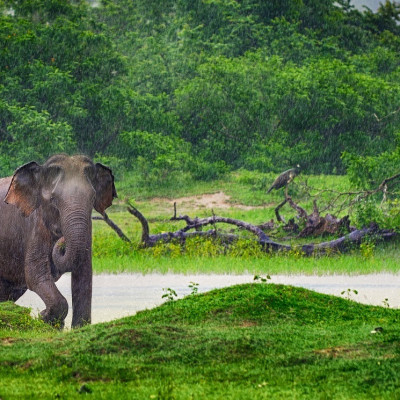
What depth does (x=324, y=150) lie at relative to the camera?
116ft

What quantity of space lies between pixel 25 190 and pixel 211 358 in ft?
16.9

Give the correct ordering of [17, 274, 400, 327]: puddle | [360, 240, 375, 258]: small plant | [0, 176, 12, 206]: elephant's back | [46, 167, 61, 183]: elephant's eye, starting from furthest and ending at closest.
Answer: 1. [360, 240, 375, 258]: small plant
2. [17, 274, 400, 327]: puddle
3. [0, 176, 12, 206]: elephant's back
4. [46, 167, 61, 183]: elephant's eye

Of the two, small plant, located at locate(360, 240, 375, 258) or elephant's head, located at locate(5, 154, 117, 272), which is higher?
elephant's head, located at locate(5, 154, 117, 272)

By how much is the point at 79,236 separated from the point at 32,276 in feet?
3.16

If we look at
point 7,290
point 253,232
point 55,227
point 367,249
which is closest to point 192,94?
point 253,232

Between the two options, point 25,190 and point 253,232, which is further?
point 253,232

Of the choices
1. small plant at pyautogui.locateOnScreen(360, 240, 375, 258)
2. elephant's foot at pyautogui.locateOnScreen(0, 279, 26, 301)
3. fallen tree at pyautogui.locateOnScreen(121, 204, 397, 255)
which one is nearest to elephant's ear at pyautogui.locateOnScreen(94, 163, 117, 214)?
elephant's foot at pyautogui.locateOnScreen(0, 279, 26, 301)

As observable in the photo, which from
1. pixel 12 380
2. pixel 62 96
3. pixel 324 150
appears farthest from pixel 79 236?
pixel 324 150

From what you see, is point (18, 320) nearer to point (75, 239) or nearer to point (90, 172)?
point (75, 239)

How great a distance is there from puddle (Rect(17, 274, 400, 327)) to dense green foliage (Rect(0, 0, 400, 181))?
37.9 ft

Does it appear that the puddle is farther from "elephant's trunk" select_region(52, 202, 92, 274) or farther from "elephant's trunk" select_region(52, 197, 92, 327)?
"elephant's trunk" select_region(52, 202, 92, 274)

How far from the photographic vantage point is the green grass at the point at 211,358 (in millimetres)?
6855

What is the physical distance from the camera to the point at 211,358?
8016 mm

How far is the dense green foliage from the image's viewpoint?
32.2 m
